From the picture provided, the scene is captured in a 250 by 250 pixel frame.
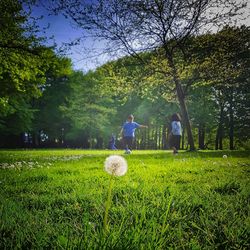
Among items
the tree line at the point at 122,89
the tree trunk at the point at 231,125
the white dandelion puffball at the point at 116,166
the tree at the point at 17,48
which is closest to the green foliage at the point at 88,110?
the tree line at the point at 122,89

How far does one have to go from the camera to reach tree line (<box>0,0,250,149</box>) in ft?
67.5

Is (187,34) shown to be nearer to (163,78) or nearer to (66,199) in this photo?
(163,78)

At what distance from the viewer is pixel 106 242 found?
1898 mm

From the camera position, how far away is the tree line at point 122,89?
2058cm

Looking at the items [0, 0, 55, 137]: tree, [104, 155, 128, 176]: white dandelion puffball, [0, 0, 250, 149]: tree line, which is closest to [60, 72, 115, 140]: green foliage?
[0, 0, 250, 149]: tree line

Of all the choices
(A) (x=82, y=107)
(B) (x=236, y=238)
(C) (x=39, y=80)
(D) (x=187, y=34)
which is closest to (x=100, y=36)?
(D) (x=187, y=34)

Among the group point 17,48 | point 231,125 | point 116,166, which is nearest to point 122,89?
point 17,48

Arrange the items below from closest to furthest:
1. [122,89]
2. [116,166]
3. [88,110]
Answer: [116,166], [122,89], [88,110]

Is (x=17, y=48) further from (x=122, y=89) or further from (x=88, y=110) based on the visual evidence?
(x=88, y=110)

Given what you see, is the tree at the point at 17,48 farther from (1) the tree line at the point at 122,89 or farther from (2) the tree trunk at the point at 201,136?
(2) the tree trunk at the point at 201,136

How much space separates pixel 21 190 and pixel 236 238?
426 cm

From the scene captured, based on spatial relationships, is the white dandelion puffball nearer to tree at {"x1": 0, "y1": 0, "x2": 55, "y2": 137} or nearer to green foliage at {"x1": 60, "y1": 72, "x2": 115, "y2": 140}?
tree at {"x1": 0, "y1": 0, "x2": 55, "y2": 137}

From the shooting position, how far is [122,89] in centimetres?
2206

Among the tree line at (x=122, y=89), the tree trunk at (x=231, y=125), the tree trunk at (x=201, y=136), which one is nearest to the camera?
the tree line at (x=122, y=89)
